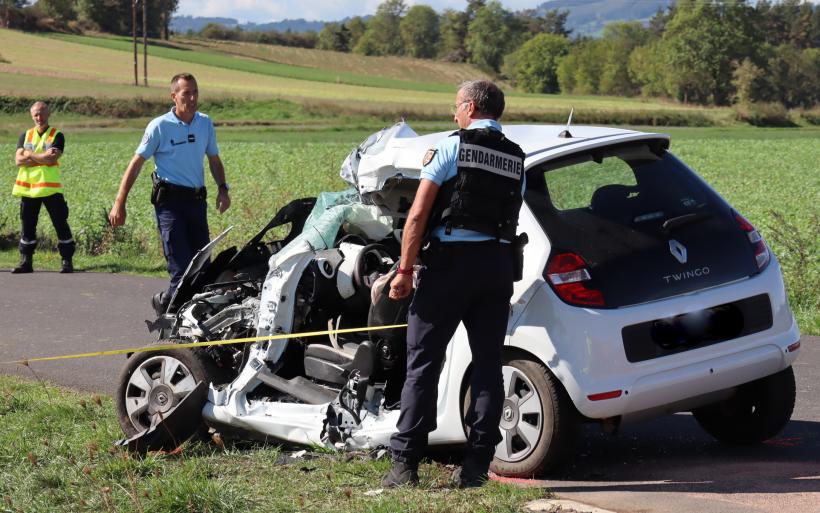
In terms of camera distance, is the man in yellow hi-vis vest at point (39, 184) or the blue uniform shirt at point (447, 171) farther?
the man in yellow hi-vis vest at point (39, 184)

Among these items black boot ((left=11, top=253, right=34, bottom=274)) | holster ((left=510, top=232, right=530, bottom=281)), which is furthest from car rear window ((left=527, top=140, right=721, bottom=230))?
black boot ((left=11, top=253, right=34, bottom=274))

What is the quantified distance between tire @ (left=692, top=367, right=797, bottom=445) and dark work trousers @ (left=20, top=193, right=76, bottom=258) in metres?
10.3

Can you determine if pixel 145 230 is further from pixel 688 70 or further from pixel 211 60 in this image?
pixel 688 70

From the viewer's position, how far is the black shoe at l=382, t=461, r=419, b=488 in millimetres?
5410

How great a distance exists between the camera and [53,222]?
1525cm

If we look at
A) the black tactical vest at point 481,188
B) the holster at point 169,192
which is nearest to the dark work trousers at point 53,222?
the holster at point 169,192

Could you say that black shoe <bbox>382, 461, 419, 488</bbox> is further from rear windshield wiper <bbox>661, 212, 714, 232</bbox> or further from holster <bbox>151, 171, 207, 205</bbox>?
holster <bbox>151, 171, 207, 205</bbox>

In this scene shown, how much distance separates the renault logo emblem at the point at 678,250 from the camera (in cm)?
572

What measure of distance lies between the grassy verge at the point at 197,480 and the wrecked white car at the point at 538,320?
Result: 20 centimetres

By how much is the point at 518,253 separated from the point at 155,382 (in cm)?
235

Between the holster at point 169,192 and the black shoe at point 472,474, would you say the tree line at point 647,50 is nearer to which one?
the holster at point 169,192

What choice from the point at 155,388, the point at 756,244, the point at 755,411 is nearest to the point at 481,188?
the point at 756,244

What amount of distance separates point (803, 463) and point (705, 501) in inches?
38.2

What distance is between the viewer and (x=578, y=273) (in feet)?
18.1
